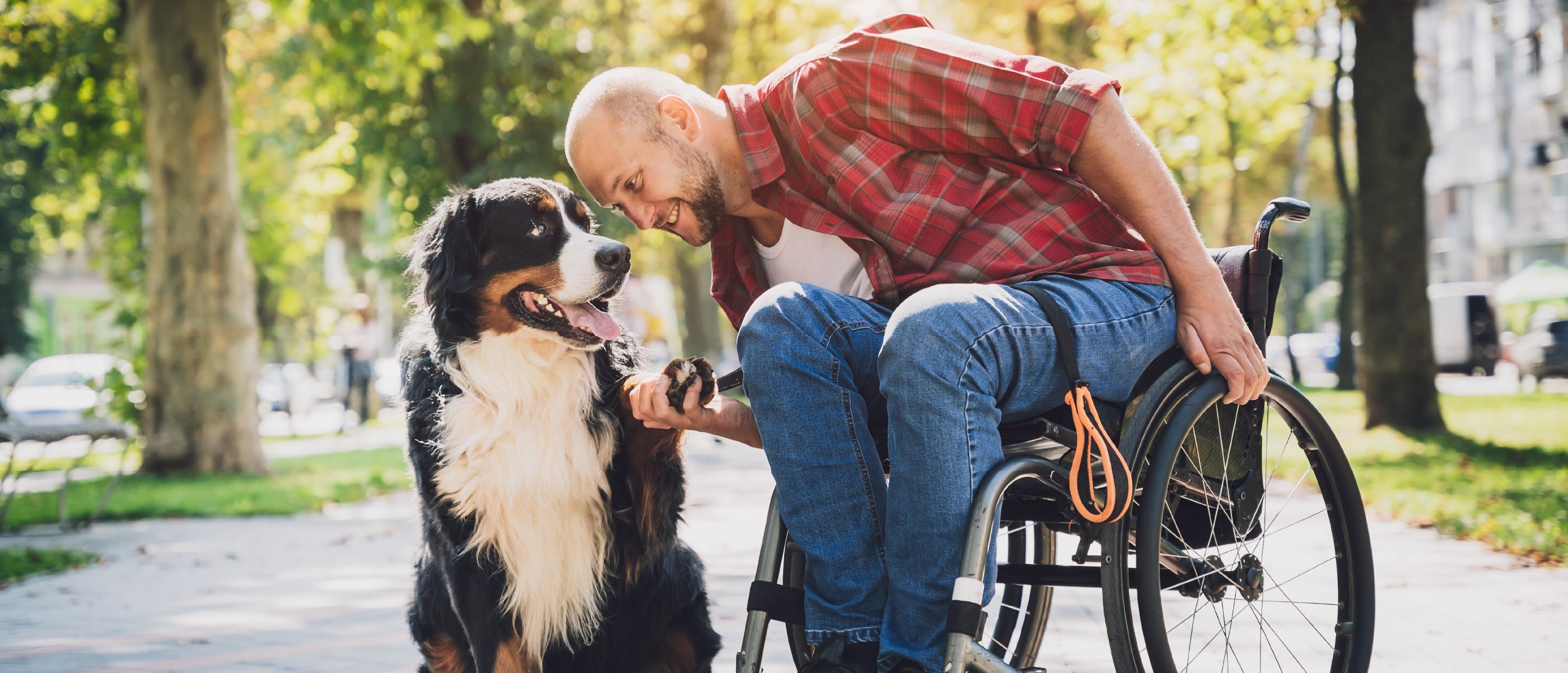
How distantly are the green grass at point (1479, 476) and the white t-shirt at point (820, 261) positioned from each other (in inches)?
147

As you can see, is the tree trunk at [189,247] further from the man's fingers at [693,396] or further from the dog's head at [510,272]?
the man's fingers at [693,396]

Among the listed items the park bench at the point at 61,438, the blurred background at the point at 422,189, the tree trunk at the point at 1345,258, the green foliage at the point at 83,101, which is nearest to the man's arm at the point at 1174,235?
the blurred background at the point at 422,189

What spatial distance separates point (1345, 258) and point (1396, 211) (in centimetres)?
1242

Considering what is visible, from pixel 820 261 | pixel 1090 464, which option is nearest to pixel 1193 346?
pixel 1090 464

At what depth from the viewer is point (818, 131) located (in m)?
2.49

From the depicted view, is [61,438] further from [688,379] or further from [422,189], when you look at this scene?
[422,189]

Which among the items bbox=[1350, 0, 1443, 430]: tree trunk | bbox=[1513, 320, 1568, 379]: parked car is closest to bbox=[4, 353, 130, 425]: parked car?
bbox=[1350, 0, 1443, 430]: tree trunk

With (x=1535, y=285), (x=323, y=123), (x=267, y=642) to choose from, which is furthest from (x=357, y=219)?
(x=267, y=642)

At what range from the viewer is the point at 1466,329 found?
25.6 metres

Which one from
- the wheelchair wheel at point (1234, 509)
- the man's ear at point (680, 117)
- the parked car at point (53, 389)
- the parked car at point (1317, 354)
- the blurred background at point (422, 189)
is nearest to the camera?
the wheelchair wheel at point (1234, 509)

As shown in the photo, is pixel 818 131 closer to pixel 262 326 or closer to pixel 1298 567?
pixel 1298 567

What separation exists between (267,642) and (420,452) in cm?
180

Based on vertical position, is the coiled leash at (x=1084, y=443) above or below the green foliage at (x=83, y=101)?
below

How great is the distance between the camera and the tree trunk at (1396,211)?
9.84 m
